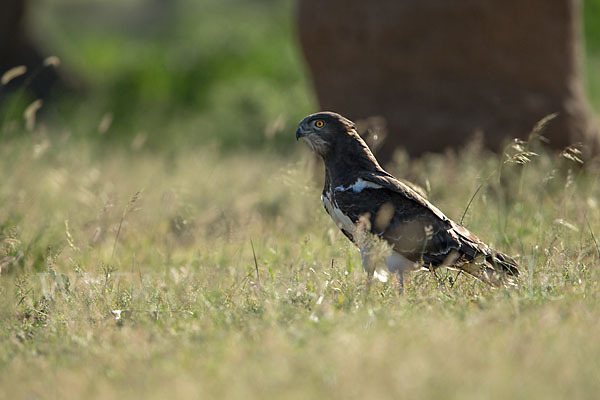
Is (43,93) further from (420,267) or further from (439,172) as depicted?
(420,267)

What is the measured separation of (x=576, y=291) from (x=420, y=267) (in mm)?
1034

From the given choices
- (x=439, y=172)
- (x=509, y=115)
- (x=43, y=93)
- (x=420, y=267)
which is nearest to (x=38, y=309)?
(x=420, y=267)

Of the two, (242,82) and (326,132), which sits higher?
(326,132)

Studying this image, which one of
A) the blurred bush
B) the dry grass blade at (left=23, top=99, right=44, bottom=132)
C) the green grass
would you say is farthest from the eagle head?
the blurred bush

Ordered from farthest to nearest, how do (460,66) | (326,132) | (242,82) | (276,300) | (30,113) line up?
(242,82) → (460,66) → (30,113) → (326,132) → (276,300)

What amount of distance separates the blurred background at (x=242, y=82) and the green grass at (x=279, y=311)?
1.03 meters

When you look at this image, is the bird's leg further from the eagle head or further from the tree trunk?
the tree trunk

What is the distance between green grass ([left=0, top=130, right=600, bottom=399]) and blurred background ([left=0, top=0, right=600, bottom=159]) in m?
1.03

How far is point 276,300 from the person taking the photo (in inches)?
171

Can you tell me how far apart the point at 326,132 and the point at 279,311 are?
5.52 ft

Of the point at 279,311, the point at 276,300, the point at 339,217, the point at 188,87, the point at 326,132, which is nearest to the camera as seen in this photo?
the point at 279,311

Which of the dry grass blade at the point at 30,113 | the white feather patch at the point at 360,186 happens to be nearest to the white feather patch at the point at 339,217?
the white feather patch at the point at 360,186

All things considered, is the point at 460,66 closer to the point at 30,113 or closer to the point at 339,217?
the point at 339,217

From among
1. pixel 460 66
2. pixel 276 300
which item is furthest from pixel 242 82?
pixel 276 300
